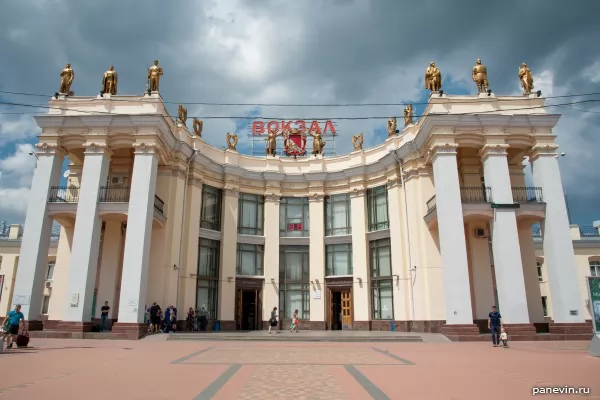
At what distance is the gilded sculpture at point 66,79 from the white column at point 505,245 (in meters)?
22.4

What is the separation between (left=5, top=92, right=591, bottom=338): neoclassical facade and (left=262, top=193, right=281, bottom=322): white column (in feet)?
0.31

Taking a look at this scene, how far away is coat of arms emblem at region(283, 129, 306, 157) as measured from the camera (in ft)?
103

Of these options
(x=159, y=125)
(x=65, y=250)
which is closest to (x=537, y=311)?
(x=159, y=125)

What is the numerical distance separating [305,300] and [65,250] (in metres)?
14.6

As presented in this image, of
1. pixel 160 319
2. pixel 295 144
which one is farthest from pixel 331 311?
pixel 295 144

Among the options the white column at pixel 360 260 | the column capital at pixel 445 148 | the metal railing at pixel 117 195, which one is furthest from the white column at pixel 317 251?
the metal railing at pixel 117 195

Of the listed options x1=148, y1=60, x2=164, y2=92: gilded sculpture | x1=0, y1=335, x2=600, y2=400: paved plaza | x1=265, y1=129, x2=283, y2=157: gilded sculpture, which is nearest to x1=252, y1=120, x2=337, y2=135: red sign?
x1=265, y1=129, x2=283, y2=157: gilded sculpture

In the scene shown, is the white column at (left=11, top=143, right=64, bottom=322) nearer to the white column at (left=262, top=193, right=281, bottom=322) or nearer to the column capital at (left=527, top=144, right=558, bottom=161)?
the white column at (left=262, top=193, right=281, bottom=322)

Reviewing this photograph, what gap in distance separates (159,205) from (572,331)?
2118 centimetres

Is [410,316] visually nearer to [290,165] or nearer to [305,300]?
[305,300]

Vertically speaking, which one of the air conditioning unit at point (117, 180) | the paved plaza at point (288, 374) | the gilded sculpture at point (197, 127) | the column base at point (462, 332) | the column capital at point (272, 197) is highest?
the gilded sculpture at point (197, 127)

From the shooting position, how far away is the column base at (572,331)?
738 inches

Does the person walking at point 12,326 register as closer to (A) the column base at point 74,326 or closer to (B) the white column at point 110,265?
(A) the column base at point 74,326

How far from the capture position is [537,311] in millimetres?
21859
